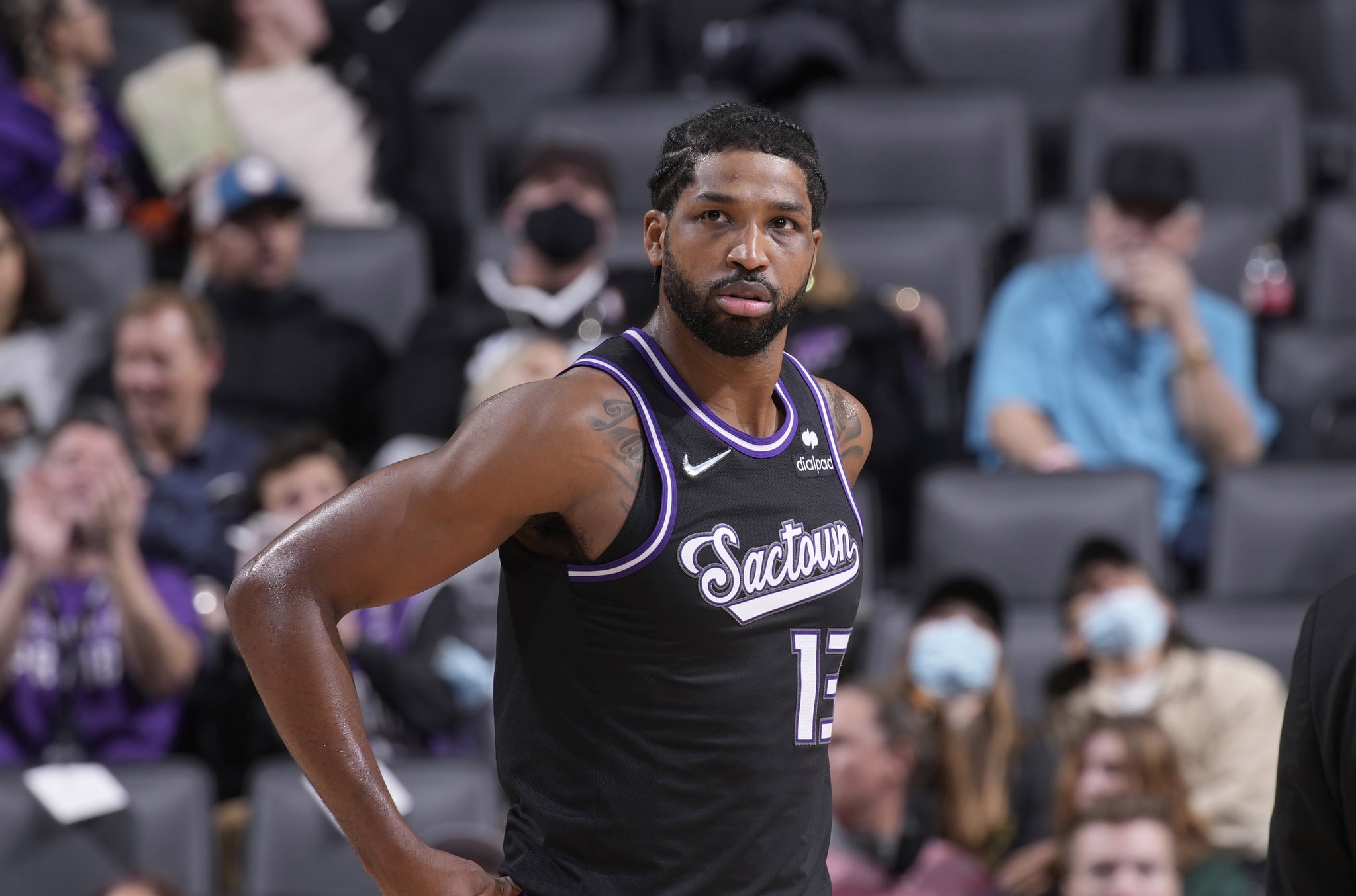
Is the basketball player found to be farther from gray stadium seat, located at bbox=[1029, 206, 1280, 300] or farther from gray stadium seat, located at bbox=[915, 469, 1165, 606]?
gray stadium seat, located at bbox=[1029, 206, 1280, 300]

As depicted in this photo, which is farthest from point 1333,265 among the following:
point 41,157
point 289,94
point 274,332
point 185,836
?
point 41,157

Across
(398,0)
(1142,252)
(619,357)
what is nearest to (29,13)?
(398,0)

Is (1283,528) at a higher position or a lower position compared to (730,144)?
lower

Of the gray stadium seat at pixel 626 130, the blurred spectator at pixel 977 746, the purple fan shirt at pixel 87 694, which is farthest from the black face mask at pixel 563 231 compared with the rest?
the blurred spectator at pixel 977 746

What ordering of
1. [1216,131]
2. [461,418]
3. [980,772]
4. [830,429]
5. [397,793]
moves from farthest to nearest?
[1216,131], [461,418], [980,772], [397,793], [830,429]

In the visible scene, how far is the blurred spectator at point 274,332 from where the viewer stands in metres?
5.71

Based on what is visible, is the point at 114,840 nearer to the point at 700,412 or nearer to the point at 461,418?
the point at 461,418

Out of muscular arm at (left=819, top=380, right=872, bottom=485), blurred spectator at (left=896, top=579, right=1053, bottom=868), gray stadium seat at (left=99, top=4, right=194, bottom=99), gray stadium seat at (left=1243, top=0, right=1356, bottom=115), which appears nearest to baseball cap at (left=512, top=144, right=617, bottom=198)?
blurred spectator at (left=896, top=579, right=1053, bottom=868)

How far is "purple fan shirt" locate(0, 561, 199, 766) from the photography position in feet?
15.1

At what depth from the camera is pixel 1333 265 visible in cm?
585

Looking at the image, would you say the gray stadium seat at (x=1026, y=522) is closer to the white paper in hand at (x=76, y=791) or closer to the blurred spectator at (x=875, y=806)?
the blurred spectator at (x=875, y=806)

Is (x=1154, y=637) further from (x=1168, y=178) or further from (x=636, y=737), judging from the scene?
(x=636, y=737)

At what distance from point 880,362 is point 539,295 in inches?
37.8

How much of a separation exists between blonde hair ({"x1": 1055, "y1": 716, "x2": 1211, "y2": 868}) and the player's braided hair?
2.29 meters
